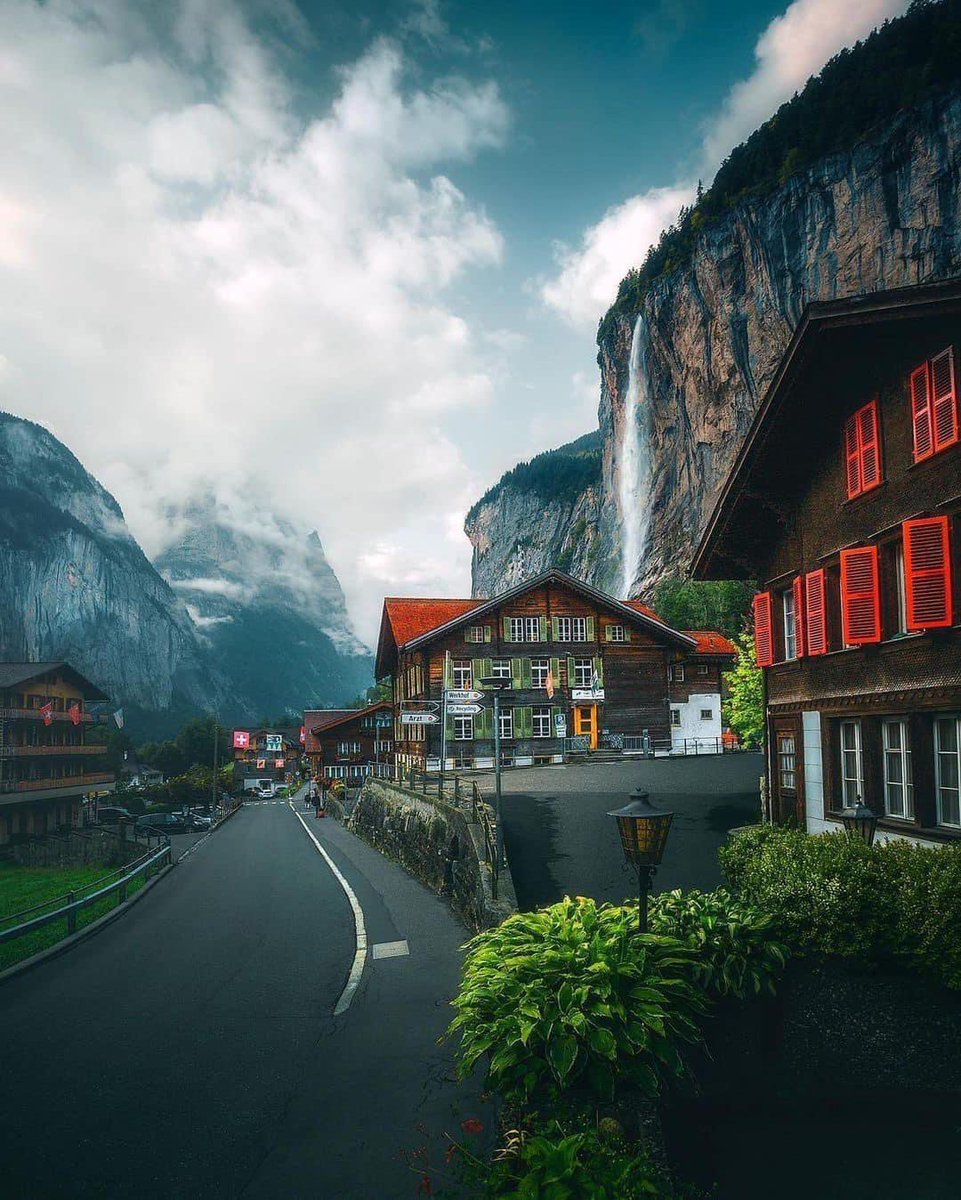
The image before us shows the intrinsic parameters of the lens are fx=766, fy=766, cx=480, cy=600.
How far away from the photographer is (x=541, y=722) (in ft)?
122

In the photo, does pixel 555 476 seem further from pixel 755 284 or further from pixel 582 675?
pixel 582 675

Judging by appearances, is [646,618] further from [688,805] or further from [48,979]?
[48,979]

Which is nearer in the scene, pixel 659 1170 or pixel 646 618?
pixel 659 1170

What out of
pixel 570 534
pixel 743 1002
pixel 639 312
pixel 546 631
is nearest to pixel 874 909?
pixel 743 1002

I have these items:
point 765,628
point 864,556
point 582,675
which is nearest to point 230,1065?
point 864,556

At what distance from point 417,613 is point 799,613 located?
28476mm

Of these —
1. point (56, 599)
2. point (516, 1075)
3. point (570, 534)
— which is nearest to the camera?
point (516, 1075)

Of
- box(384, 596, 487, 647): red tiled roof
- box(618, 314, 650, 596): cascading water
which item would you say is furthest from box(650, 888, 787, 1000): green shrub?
box(618, 314, 650, 596): cascading water

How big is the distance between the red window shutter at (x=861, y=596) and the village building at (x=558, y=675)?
24288 mm

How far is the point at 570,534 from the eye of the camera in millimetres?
142375

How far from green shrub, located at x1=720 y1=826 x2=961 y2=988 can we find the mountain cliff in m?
45.1

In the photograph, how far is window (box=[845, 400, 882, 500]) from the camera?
11961mm

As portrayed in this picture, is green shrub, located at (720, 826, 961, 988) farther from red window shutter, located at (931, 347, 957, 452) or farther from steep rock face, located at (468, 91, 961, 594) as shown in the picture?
steep rock face, located at (468, 91, 961, 594)

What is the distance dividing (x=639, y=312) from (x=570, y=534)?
168 ft
